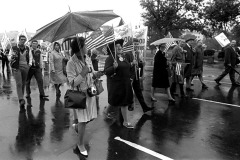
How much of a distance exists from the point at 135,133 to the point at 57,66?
432 cm

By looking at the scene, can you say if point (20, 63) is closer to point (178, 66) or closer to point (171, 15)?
point (178, 66)

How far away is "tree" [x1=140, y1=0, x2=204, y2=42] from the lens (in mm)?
29625

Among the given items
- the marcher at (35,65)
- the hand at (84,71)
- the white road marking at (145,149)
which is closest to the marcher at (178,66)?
the white road marking at (145,149)

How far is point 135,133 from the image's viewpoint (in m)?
4.67

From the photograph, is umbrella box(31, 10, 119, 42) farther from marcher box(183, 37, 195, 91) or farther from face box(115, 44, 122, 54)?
marcher box(183, 37, 195, 91)

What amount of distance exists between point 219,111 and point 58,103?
4338 mm

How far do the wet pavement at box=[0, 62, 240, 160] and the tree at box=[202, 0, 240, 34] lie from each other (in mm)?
18131

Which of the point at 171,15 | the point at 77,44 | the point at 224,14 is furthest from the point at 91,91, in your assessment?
the point at 171,15

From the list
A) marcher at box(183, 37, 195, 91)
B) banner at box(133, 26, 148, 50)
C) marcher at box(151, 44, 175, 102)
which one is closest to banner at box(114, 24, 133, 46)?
marcher at box(151, 44, 175, 102)

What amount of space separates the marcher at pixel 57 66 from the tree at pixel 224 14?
763 inches

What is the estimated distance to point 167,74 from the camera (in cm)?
693

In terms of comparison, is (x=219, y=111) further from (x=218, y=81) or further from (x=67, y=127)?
(x=218, y=81)

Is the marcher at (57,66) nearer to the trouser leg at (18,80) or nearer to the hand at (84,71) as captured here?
the trouser leg at (18,80)

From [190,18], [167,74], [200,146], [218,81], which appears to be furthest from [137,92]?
[190,18]
